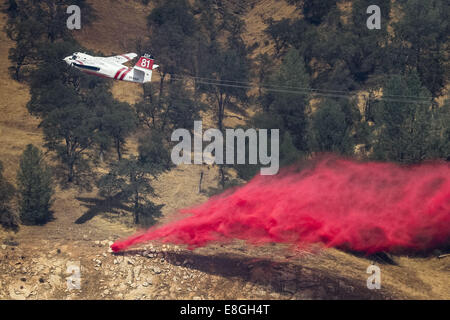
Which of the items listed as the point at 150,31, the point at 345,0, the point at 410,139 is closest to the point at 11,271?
the point at 410,139

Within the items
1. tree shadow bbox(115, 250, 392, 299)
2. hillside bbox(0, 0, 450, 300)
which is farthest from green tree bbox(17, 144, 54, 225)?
tree shadow bbox(115, 250, 392, 299)

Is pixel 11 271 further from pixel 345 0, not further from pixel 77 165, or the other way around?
pixel 345 0

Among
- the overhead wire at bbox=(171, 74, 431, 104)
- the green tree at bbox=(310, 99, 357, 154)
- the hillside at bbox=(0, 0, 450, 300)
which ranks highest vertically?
the overhead wire at bbox=(171, 74, 431, 104)

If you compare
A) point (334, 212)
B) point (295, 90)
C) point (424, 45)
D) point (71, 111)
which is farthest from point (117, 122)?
point (424, 45)

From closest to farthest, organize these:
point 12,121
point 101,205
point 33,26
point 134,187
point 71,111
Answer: point 134,187 → point 101,205 → point 71,111 → point 12,121 → point 33,26

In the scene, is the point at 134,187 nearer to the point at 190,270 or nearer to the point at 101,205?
the point at 101,205

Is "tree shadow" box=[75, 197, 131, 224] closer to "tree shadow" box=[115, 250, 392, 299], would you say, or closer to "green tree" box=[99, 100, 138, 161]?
"green tree" box=[99, 100, 138, 161]
